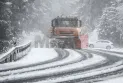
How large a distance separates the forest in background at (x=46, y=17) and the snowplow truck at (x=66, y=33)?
2.10 metres

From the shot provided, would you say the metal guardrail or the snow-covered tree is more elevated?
the snow-covered tree

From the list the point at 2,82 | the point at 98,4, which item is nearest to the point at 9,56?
the point at 2,82

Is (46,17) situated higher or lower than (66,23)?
higher

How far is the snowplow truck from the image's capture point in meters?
26.5

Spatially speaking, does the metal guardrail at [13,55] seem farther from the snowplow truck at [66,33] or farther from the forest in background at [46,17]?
the snowplow truck at [66,33]

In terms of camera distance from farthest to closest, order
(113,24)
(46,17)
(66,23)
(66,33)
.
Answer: (46,17), (113,24), (66,23), (66,33)

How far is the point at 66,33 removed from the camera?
26.9 metres

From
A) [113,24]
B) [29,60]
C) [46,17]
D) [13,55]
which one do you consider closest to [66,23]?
[29,60]

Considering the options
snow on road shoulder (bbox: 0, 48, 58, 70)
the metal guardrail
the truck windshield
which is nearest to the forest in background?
the truck windshield

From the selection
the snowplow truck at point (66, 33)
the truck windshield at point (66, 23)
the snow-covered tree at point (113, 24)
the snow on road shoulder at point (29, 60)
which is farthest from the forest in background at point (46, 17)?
the snow on road shoulder at point (29, 60)

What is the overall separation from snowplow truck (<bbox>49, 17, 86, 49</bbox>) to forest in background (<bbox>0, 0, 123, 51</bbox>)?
2.10 m

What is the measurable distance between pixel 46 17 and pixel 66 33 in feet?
180

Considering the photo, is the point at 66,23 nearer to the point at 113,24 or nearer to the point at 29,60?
the point at 29,60

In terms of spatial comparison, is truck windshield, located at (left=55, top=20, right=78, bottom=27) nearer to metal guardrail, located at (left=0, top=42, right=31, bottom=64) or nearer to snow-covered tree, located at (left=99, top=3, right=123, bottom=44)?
metal guardrail, located at (left=0, top=42, right=31, bottom=64)
